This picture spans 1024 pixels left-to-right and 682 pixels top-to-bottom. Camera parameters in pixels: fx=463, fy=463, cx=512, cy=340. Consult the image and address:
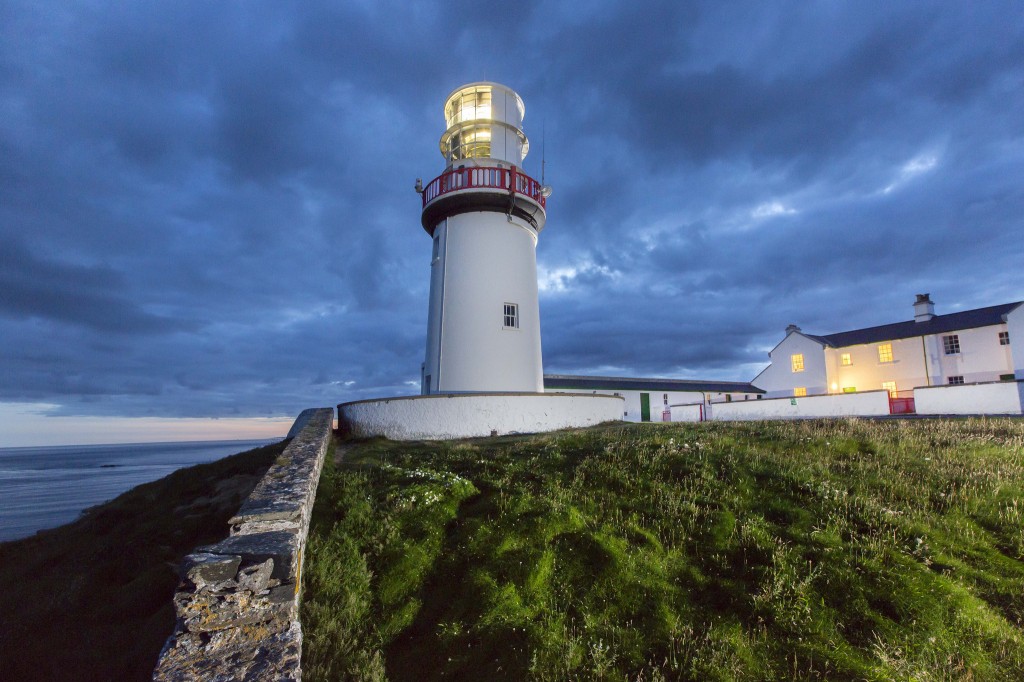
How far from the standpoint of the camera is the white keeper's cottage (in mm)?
27125

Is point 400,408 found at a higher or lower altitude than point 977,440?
higher

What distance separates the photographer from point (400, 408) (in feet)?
47.6

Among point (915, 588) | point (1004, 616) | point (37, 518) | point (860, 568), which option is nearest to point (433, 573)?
point (860, 568)

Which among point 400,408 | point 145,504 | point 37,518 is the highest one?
point 400,408

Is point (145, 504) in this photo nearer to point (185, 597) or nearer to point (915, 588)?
point (185, 597)

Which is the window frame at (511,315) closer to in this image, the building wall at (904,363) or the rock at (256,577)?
the rock at (256,577)

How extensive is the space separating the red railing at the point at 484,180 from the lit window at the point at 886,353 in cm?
2937

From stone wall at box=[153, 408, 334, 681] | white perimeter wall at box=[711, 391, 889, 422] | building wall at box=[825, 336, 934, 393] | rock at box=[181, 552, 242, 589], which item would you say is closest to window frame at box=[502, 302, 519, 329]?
white perimeter wall at box=[711, 391, 889, 422]

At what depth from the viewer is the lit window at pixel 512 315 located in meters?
17.0

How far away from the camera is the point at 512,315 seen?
17.1 meters

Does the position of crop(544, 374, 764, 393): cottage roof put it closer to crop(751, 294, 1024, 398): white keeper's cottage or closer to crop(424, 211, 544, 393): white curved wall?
crop(751, 294, 1024, 398): white keeper's cottage

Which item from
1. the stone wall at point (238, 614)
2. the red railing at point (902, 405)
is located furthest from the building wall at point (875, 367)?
the stone wall at point (238, 614)

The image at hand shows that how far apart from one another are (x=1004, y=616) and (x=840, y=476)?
3308 mm

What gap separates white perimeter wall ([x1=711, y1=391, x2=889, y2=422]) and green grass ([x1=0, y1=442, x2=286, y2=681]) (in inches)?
721
